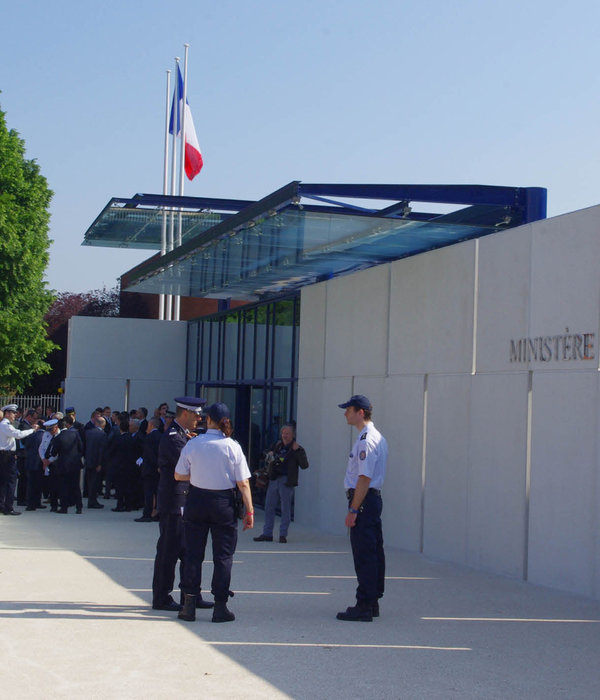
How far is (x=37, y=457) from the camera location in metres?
18.0

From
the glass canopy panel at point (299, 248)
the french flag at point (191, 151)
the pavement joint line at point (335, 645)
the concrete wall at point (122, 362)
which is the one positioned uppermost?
the french flag at point (191, 151)

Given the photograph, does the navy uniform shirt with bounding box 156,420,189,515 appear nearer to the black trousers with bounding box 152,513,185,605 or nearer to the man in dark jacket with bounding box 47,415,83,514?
the black trousers with bounding box 152,513,185,605

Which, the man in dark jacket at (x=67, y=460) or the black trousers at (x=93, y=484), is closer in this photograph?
the man in dark jacket at (x=67, y=460)

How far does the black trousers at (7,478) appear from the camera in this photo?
16859 millimetres

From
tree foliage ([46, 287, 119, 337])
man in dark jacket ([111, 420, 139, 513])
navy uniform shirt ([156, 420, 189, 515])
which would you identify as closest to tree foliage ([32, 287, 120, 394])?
tree foliage ([46, 287, 119, 337])

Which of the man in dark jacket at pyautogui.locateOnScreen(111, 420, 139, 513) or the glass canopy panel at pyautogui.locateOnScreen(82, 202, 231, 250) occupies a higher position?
the glass canopy panel at pyautogui.locateOnScreen(82, 202, 231, 250)

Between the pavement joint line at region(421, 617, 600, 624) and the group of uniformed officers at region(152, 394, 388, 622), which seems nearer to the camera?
the group of uniformed officers at region(152, 394, 388, 622)

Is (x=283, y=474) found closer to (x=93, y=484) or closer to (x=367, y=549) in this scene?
(x=367, y=549)

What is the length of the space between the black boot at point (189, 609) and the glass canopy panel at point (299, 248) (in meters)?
5.71

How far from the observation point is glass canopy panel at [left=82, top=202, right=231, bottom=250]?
19016 mm

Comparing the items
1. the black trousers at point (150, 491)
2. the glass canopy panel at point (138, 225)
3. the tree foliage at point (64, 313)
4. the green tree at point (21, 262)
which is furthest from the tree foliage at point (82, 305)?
the black trousers at point (150, 491)

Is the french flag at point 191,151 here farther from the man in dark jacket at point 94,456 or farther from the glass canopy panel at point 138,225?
the man in dark jacket at point 94,456

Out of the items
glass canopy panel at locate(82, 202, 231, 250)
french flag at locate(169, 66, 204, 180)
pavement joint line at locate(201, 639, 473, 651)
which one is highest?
french flag at locate(169, 66, 204, 180)

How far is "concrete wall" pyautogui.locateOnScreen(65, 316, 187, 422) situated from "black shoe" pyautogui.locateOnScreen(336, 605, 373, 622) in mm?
18308
